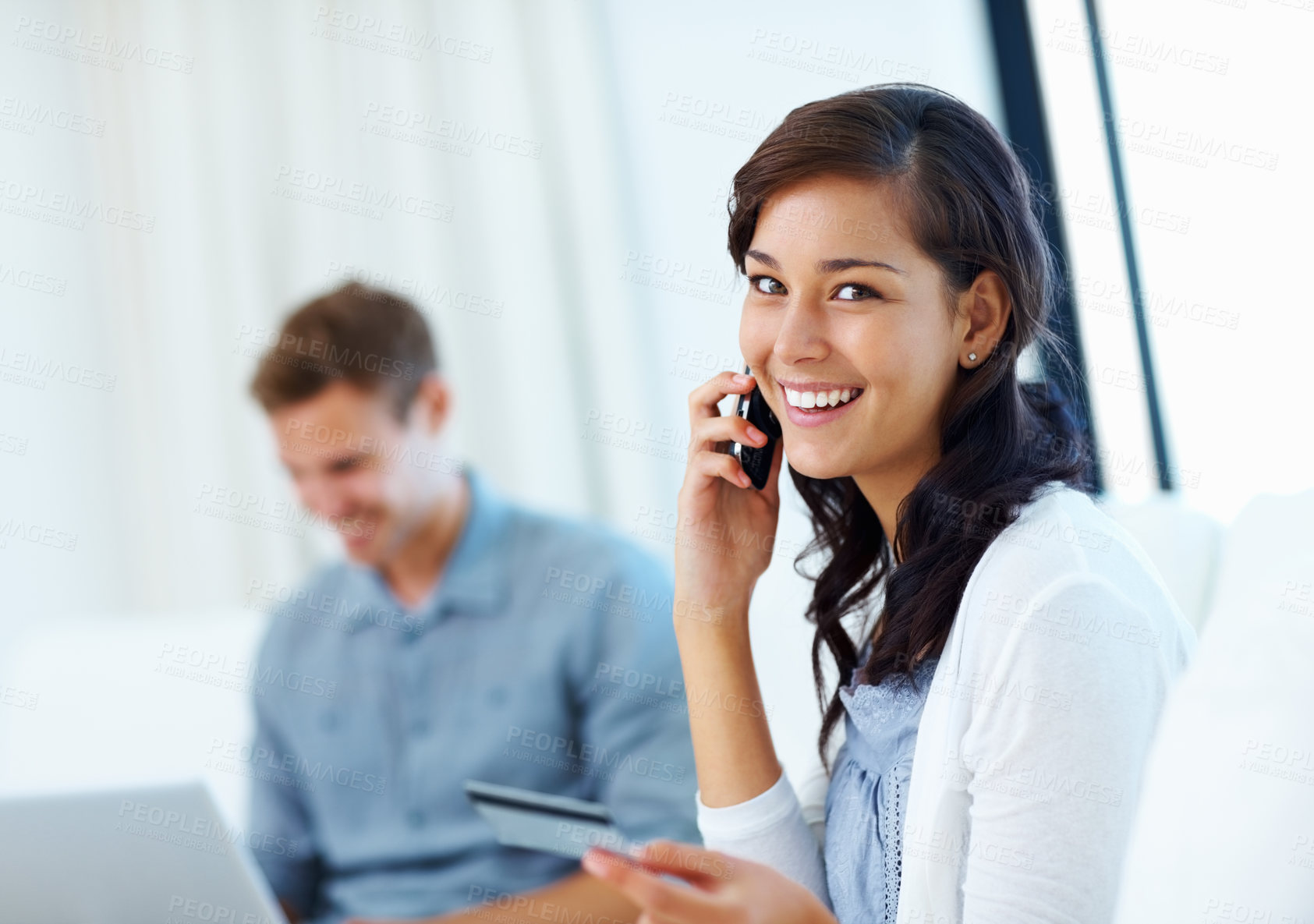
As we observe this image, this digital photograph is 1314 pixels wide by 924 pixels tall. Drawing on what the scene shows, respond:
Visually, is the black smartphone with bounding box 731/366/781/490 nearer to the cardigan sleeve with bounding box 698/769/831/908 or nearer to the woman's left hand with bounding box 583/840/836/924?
the cardigan sleeve with bounding box 698/769/831/908

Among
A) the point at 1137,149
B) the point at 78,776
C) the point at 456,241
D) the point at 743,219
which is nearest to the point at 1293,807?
the point at 743,219

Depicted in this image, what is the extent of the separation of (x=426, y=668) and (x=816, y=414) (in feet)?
3.20

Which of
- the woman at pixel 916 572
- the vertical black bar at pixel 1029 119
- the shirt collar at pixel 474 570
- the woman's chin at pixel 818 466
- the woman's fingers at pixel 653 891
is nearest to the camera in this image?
the woman's fingers at pixel 653 891

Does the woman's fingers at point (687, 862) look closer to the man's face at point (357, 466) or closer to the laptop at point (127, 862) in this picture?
the laptop at point (127, 862)

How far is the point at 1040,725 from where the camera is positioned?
93cm

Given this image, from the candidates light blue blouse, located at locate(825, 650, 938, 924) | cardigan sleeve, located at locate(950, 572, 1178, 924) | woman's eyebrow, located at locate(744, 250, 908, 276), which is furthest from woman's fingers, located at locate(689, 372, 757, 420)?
cardigan sleeve, located at locate(950, 572, 1178, 924)

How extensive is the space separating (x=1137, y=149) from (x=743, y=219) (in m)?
1.14

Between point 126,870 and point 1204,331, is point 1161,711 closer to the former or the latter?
point 126,870

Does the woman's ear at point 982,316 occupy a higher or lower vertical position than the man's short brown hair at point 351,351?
lower

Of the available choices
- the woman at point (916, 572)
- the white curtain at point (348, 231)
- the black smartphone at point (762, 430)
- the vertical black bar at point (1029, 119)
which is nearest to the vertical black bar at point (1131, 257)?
the vertical black bar at point (1029, 119)

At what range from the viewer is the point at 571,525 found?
1.94m

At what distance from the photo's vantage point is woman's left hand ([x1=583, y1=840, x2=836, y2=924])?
2.72ft

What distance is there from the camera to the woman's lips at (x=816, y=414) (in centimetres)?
115

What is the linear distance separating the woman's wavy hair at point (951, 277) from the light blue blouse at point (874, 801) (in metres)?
0.03
